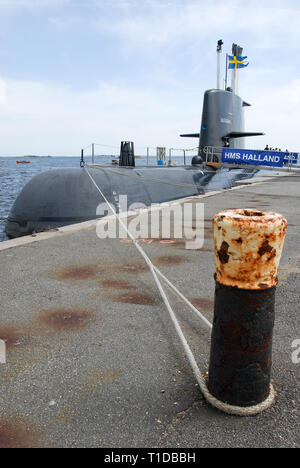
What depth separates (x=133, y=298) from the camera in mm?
4602

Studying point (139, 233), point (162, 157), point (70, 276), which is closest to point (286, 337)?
point (70, 276)

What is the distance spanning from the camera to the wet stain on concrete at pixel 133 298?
4490 millimetres

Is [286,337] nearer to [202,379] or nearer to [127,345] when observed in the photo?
[202,379]

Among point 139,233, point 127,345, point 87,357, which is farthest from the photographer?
point 139,233

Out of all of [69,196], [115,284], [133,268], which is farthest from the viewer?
[69,196]

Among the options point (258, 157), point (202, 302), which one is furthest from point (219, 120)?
point (202, 302)

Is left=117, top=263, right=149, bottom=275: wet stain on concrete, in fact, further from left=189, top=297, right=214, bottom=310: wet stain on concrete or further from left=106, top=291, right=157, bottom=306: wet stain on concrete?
left=189, top=297, right=214, bottom=310: wet stain on concrete

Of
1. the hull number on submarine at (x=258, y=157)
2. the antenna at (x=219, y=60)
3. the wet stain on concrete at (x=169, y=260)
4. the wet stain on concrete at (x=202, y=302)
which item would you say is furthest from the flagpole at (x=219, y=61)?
the wet stain on concrete at (x=202, y=302)

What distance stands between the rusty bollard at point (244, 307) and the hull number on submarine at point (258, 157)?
2299 centimetres

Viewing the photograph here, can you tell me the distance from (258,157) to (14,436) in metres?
25.3

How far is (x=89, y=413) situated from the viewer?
102 inches

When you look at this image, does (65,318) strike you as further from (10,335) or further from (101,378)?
(101,378)

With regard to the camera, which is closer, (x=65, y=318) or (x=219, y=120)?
(x=65, y=318)

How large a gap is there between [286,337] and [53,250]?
4.27m
